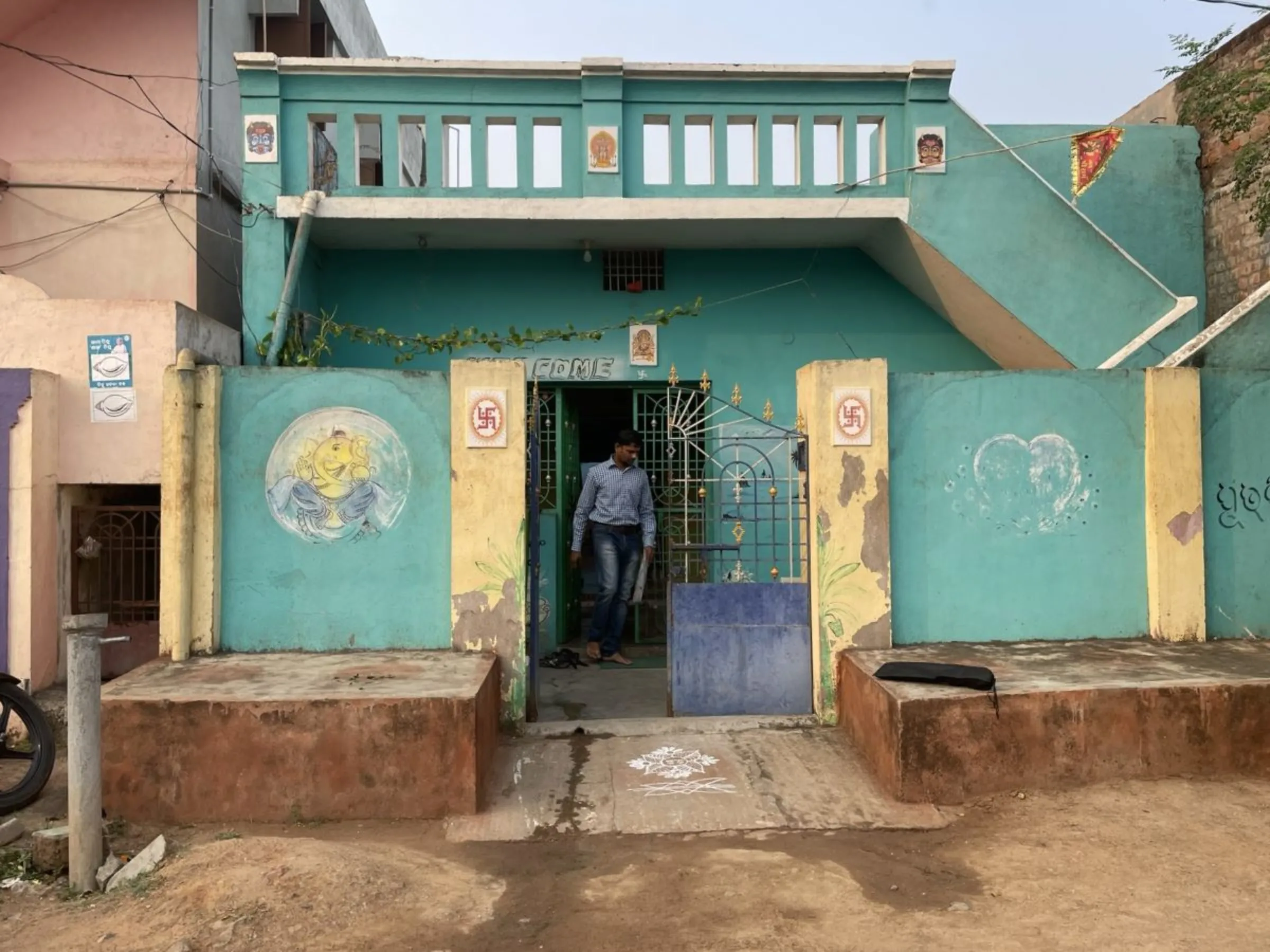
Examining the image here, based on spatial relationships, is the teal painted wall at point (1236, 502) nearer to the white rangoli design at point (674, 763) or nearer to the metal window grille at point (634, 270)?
the white rangoli design at point (674, 763)

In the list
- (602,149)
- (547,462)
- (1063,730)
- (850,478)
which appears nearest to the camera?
(1063,730)

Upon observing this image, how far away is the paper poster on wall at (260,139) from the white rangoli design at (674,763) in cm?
609

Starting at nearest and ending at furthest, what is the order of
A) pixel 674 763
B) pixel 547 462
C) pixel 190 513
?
pixel 674 763 → pixel 190 513 → pixel 547 462

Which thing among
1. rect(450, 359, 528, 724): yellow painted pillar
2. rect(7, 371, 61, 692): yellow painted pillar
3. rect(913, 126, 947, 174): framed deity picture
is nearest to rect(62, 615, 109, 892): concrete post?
rect(450, 359, 528, 724): yellow painted pillar

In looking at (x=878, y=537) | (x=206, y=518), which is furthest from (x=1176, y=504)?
(x=206, y=518)

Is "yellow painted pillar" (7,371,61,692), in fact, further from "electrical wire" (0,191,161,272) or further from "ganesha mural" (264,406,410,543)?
"electrical wire" (0,191,161,272)

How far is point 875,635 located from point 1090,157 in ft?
20.8

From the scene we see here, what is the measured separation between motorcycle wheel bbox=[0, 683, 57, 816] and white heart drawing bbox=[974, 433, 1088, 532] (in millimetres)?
5770

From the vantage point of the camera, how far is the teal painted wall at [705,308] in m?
9.42

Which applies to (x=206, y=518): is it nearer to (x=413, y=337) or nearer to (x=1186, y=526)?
(x=413, y=337)

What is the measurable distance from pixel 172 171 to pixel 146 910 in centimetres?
741

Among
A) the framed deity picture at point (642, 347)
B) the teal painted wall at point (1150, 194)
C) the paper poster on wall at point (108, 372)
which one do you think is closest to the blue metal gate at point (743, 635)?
the framed deity picture at point (642, 347)

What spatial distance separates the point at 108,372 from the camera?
7.13 metres

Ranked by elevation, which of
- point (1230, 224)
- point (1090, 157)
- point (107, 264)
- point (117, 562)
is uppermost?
point (1090, 157)
